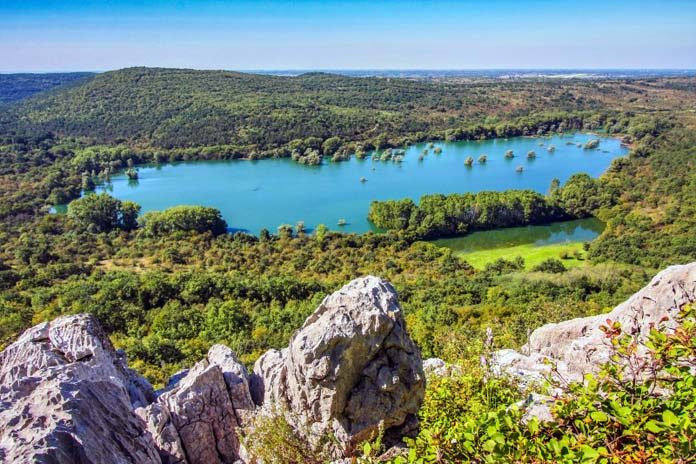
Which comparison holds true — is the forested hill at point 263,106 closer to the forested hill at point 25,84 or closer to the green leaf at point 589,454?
the forested hill at point 25,84

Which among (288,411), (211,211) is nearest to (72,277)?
(211,211)

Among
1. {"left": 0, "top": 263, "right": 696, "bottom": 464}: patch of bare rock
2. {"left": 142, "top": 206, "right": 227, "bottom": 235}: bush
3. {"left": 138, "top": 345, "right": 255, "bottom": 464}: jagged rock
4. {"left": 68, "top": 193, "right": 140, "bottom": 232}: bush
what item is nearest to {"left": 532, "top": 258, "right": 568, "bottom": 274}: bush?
{"left": 0, "top": 263, "right": 696, "bottom": 464}: patch of bare rock

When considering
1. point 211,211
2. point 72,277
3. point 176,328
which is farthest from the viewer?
point 211,211

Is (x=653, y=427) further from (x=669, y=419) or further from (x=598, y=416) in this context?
(x=598, y=416)

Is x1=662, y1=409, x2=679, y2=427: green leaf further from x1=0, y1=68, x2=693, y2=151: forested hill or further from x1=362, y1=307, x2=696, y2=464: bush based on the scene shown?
x1=0, y1=68, x2=693, y2=151: forested hill

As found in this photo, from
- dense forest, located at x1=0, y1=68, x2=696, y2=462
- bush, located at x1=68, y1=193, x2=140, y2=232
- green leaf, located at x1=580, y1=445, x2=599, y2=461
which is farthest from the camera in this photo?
bush, located at x1=68, y1=193, x2=140, y2=232

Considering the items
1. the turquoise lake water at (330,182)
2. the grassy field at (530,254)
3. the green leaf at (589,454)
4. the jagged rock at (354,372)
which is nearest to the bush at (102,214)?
the turquoise lake water at (330,182)

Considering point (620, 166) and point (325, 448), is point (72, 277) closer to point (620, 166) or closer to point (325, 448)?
point (325, 448)
